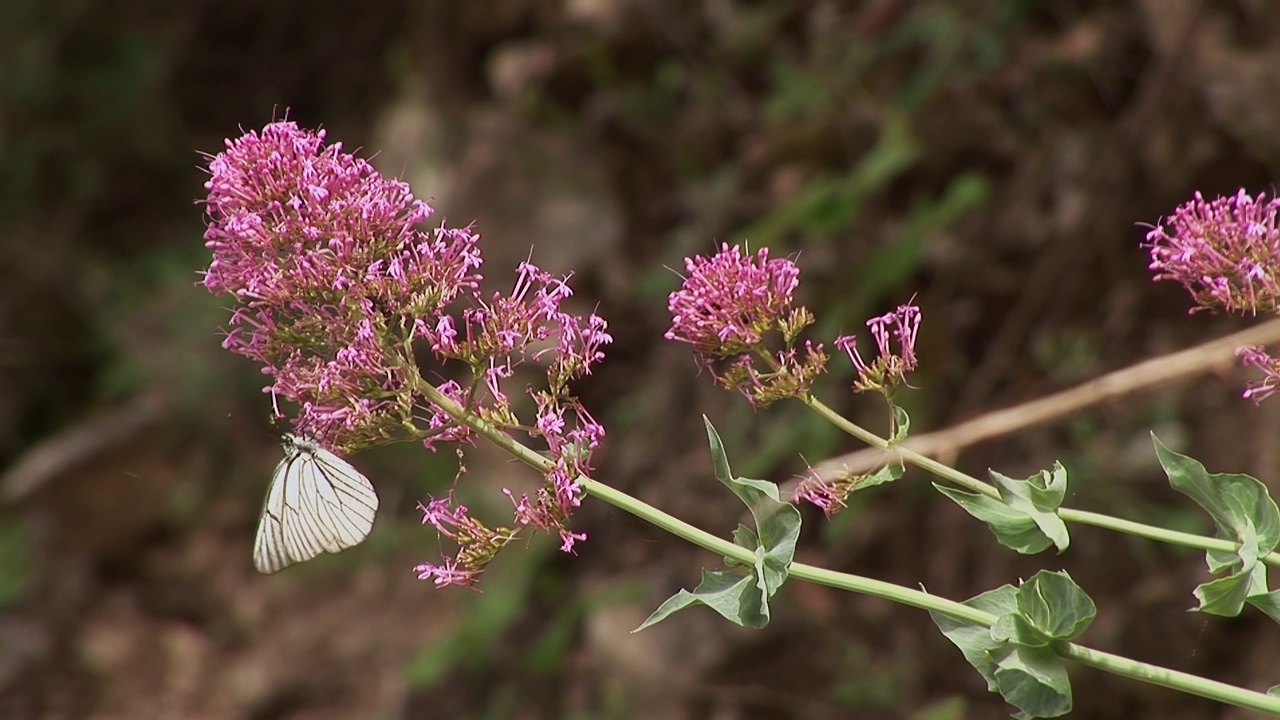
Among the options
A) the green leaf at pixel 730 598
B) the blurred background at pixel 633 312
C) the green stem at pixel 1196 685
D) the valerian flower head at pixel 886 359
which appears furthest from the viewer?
the blurred background at pixel 633 312

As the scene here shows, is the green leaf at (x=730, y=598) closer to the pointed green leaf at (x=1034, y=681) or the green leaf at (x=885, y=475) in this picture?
the green leaf at (x=885, y=475)

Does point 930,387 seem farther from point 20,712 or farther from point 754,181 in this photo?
point 20,712

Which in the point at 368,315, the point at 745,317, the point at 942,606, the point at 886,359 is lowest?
the point at 942,606

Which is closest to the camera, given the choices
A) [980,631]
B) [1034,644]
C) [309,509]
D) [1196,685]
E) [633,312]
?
[1196,685]

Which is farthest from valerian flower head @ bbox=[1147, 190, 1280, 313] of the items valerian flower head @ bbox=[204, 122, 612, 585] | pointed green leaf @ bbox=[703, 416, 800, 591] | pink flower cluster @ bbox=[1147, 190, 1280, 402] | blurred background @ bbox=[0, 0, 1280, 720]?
blurred background @ bbox=[0, 0, 1280, 720]

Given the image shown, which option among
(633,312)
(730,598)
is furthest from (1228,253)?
(633,312)

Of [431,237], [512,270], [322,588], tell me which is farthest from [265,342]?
[322,588]

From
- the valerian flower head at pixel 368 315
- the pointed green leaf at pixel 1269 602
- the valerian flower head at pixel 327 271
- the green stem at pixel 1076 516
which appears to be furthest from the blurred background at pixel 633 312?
the valerian flower head at pixel 327 271

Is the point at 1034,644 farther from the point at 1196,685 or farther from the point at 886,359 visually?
the point at 886,359
